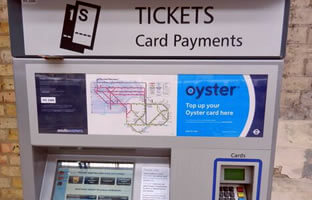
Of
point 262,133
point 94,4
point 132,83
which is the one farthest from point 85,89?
point 262,133

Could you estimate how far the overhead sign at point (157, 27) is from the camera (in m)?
0.94

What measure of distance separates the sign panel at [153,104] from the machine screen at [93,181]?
0.59ft

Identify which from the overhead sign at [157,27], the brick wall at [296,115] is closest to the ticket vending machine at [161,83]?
the overhead sign at [157,27]

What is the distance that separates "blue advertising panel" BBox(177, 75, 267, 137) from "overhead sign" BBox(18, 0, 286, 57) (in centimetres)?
9

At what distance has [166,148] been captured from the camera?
1050 millimetres

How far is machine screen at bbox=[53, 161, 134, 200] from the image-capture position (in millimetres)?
1120

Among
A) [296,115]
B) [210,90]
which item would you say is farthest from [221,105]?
[296,115]

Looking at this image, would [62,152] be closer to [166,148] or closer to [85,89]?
[85,89]

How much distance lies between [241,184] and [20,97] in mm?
871

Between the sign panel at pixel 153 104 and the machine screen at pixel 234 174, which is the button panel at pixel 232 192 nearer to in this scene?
the machine screen at pixel 234 174

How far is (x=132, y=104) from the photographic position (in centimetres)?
102

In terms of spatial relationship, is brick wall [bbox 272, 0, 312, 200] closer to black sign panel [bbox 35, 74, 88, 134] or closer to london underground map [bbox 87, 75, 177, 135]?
london underground map [bbox 87, 75, 177, 135]

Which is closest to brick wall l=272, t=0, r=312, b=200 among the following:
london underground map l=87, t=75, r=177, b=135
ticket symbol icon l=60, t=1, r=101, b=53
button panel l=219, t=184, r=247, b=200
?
button panel l=219, t=184, r=247, b=200

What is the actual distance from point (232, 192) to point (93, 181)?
53 cm
